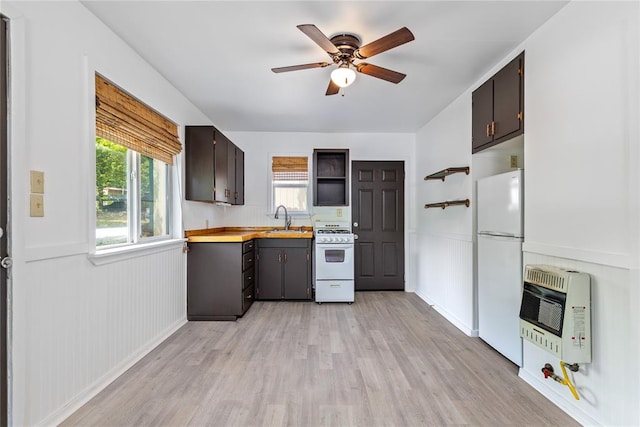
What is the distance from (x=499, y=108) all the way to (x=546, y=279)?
1.46 metres

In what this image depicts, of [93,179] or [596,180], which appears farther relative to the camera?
[93,179]

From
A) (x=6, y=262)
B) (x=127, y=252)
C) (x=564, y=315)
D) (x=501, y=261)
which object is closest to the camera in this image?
(x=6, y=262)

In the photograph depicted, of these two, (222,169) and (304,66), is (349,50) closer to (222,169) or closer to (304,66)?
(304,66)

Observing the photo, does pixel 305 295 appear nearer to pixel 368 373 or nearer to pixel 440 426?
pixel 368 373

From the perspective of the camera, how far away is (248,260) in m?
3.83

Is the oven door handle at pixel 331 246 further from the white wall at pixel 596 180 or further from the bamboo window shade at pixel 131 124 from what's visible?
the white wall at pixel 596 180

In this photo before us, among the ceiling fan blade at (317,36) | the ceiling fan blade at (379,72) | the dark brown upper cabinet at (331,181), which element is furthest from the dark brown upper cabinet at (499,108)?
the dark brown upper cabinet at (331,181)

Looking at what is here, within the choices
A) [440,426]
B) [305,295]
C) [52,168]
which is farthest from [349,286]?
[52,168]

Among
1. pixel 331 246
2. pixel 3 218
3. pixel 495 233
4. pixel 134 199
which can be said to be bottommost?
pixel 331 246

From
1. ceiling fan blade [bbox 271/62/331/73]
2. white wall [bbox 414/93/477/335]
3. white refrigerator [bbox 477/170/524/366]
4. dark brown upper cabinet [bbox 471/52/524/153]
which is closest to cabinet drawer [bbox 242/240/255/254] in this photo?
ceiling fan blade [bbox 271/62/331/73]

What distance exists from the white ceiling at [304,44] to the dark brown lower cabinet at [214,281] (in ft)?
5.58

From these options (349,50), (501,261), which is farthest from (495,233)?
(349,50)

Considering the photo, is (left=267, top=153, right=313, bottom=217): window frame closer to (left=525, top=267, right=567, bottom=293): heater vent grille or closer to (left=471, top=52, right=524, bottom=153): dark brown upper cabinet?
(left=471, top=52, right=524, bottom=153): dark brown upper cabinet

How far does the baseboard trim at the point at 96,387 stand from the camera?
170cm
